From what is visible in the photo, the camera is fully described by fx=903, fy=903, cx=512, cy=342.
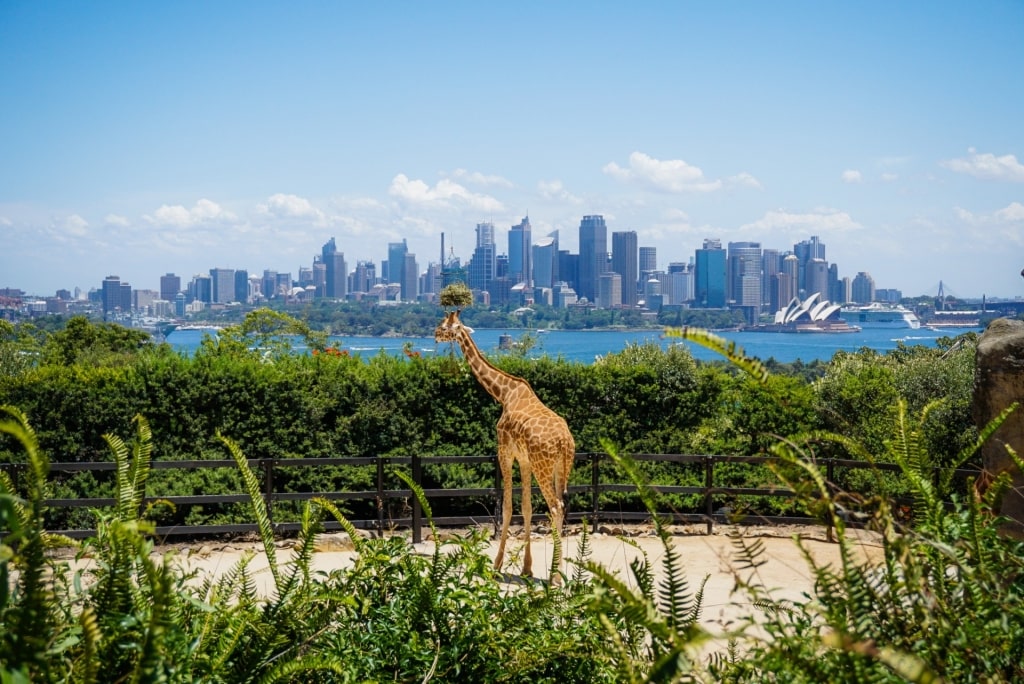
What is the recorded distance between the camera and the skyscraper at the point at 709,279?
12802 cm

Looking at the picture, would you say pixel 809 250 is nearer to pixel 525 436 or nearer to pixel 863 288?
pixel 863 288

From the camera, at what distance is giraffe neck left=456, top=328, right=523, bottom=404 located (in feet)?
26.3

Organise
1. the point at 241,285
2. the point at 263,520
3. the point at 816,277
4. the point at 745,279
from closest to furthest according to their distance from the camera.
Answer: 1. the point at 263,520
2. the point at 745,279
3. the point at 816,277
4. the point at 241,285

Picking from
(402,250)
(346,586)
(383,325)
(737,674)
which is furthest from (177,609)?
(402,250)

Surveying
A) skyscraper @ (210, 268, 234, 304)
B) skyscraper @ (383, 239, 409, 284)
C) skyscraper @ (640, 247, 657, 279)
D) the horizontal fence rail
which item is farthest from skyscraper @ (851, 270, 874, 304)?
the horizontal fence rail

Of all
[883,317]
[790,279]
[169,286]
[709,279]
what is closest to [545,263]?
[709,279]

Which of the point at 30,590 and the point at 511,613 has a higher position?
the point at 30,590

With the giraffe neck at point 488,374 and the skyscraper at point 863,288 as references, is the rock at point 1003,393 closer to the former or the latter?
the giraffe neck at point 488,374

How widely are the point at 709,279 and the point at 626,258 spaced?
13103 mm

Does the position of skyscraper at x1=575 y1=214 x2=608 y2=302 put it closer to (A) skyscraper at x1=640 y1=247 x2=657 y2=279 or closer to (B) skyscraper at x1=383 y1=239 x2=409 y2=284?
(A) skyscraper at x1=640 y1=247 x2=657 y2=279

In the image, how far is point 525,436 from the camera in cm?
764

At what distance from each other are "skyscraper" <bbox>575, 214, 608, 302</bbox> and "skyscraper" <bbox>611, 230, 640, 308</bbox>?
1807mm

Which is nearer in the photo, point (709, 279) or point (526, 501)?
point (526, 501)

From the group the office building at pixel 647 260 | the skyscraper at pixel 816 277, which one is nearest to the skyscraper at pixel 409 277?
the office building at pixel 647 260
